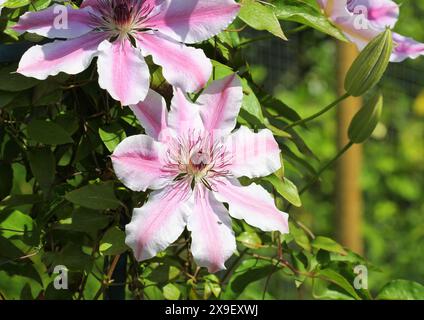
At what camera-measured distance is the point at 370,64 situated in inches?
35.3

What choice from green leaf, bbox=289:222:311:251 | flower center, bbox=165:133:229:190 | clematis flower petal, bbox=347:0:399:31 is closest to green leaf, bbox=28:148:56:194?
flower center, bbox=165:133:229:190

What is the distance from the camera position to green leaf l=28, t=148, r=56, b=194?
933 mm

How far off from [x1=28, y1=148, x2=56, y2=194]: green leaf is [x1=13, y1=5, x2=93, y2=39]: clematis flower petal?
7.7 inches

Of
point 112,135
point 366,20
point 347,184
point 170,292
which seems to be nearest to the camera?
point 112,135

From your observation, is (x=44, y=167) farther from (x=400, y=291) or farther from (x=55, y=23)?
(x=400, y=291)

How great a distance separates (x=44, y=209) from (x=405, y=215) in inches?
79.8

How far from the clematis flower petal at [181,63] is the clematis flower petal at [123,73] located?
16mm

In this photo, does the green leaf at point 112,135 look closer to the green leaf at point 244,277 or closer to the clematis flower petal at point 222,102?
the clematis flower petal at point 222,102

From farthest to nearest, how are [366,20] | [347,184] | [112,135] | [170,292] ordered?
[347,184] → [170,292] → [366,20] → [112,135]

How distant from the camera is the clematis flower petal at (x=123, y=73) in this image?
29.7 inches

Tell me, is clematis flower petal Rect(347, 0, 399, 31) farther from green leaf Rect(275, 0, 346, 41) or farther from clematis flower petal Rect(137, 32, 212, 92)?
clematis flower petal Rect(137, 32, 212, 92)

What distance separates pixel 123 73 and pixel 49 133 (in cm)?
16

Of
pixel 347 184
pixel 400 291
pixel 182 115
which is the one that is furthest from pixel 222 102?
pixel 347 184

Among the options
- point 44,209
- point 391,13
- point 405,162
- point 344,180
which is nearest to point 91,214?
point 44,209
